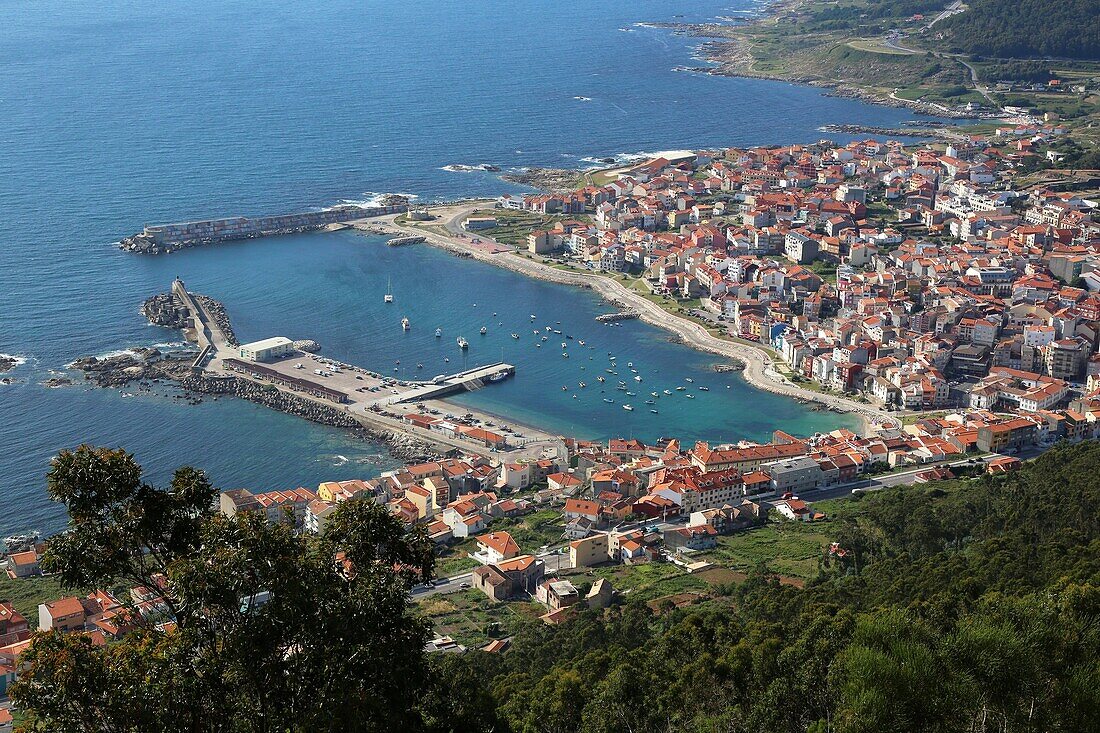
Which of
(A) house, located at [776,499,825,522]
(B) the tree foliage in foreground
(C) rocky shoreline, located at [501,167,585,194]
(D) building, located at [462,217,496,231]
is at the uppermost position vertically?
(B) the tree foliage in foreground

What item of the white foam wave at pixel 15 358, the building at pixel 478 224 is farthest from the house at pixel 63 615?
the building at pixel 478 224

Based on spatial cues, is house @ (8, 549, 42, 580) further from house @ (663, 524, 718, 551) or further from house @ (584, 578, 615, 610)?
house @ (663, 524, 718, 551)

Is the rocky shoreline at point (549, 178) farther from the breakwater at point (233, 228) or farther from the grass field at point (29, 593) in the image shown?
the grass field at point (29, 593)

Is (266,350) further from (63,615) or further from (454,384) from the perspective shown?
(63,615)

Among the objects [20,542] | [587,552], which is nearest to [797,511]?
[587,552]

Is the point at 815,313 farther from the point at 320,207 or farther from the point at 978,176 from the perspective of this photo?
the point at 320,207

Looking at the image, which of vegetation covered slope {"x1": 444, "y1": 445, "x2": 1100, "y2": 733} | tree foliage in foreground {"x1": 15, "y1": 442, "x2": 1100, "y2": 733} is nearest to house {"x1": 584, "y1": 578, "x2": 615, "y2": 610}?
vegetation covered slope {"x1": 444, "y1": 445, "x2": 1100, "y2": 733}
